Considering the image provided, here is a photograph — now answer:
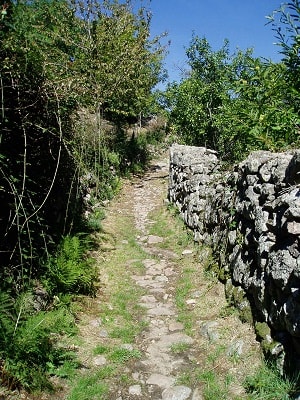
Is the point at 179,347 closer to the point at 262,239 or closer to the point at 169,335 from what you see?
the point at 169,335

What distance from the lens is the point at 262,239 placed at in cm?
429

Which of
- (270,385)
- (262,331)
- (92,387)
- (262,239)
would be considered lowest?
(92,387)

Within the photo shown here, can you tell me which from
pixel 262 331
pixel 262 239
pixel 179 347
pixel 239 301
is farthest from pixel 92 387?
pixel 262 239

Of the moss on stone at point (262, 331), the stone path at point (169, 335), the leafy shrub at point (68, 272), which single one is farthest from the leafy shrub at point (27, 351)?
the moss on stone at point (262, 331)

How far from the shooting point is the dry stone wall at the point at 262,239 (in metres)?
3.50

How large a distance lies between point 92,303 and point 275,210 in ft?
10.2

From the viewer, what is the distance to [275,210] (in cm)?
414

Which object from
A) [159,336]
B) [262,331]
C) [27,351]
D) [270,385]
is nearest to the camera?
[270,385]

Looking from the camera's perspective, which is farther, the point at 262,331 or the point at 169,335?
the point at 169,335

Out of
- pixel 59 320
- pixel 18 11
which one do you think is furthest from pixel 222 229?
pixel 18 11

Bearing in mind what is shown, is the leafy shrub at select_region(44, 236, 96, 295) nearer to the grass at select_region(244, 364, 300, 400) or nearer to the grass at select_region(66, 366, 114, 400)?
the grass at select_region(66, 366, 114, 400)

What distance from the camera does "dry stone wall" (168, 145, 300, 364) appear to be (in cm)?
350

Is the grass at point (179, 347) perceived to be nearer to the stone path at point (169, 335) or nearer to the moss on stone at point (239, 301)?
the stone path at point (169, 335)

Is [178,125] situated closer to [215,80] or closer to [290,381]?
[215,80]
